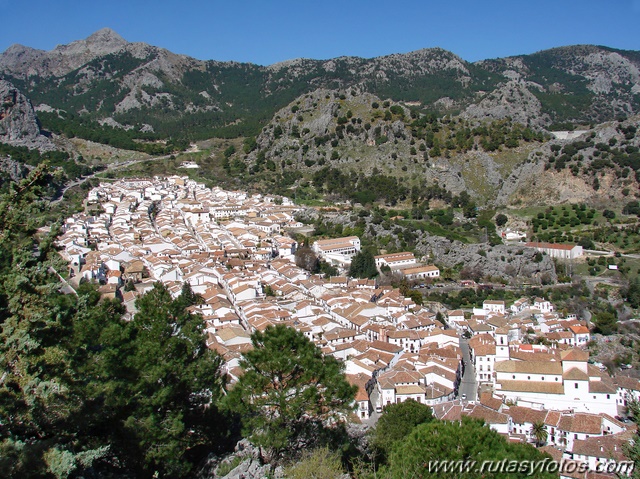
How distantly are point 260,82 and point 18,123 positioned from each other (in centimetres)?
8552

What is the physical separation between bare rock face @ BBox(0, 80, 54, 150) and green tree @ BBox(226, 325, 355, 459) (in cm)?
6282

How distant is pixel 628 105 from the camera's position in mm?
128250

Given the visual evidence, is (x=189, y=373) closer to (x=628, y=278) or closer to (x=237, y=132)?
(x=628, y=278)

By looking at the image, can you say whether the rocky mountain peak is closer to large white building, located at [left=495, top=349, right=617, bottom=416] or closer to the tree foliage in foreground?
large white building, located at [left=495, top=349, right=617, bottom=416]

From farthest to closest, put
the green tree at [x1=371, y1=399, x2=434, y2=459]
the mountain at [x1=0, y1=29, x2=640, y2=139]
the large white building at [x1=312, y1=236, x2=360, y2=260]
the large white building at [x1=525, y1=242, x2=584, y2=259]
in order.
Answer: the mountain at [x1=0, y1=29, x2=640, y2=139], the large white building at [x1=312, y1=236, x2=360, y2=260], the large white building at [x1=525, y1=242, x2=584, y2=259], the green tree at [x1=371, y1=399, x2=434, y2=459]

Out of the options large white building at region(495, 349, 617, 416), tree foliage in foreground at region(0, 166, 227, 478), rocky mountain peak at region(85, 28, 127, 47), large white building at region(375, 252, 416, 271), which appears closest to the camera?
tree foliage in foreground at region(0, 166, 227, 478)

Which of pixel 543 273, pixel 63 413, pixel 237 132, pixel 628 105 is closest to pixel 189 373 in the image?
pixel 63 413

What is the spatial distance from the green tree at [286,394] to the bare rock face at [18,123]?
62.8 m

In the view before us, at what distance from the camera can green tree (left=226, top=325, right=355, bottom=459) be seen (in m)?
9.81

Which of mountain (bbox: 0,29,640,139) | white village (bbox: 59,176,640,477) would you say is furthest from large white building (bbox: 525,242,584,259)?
mountain (bbox: 0,29,640,139)

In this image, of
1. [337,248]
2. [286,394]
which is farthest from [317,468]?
[337,248]

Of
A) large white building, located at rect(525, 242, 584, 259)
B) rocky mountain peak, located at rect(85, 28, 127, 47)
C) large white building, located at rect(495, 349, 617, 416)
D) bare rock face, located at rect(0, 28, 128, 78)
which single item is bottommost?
large white building, located at rect(495, 349, 617, 416)

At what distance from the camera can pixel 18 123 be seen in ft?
218

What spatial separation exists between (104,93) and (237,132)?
54.6 meters
